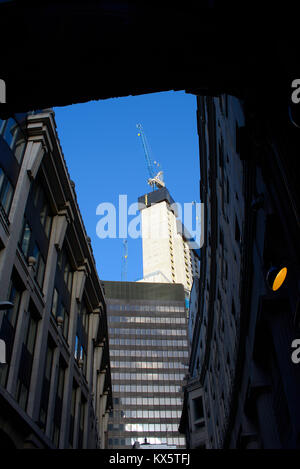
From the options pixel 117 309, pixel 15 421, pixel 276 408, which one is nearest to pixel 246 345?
pixel 276 408

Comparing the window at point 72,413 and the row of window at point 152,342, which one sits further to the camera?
the row of window at point 152,342

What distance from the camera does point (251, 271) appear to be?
1792cm

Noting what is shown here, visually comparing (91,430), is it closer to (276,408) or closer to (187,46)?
(276,408)

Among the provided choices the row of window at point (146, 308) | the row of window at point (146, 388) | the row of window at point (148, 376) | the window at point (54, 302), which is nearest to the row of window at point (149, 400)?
the row of window at point (146, 388)

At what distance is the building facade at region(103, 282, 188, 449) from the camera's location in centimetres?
11900

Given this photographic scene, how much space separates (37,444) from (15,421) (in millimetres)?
3003

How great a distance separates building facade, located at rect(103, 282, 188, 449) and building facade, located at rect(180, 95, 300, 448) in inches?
3600

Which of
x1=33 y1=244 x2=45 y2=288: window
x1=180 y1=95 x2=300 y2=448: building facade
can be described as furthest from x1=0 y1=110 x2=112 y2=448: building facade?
x1=180 y1=95 x2=300 y2=448: building facade

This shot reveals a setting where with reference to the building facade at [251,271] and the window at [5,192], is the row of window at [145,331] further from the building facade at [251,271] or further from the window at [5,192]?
the window at [5,192]

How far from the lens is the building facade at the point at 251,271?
11625 millimetres

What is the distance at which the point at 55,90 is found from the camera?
8297 mm

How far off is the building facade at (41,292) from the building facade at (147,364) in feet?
289

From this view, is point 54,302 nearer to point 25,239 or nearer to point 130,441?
point 25,239

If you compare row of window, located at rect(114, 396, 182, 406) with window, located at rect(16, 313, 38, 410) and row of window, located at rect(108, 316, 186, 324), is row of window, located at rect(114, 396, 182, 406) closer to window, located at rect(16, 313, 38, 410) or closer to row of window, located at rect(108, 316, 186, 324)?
row of window, located at rect(108, 316, 186, 324)
